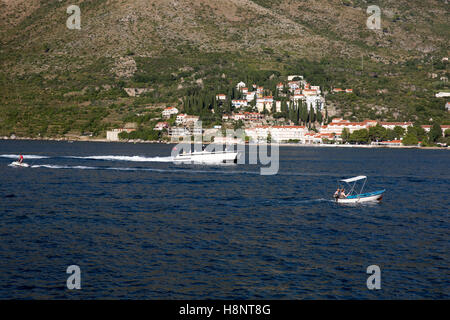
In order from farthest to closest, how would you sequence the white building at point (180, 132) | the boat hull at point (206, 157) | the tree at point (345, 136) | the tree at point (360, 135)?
1. the tree at point (345, 136)
2. the white building at point (180, 132)
3. the tree at point (360, 135)
4. the boat hull at point (206, 157)

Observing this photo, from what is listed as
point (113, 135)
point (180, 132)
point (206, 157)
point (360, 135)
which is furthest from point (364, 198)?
point (113, 135)

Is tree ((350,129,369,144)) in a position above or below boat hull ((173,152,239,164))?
above

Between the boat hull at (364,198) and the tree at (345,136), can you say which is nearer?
the boat hull at (364,198)

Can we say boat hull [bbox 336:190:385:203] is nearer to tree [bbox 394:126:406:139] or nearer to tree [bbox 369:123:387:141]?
tree [bbox 369:123:387:141]

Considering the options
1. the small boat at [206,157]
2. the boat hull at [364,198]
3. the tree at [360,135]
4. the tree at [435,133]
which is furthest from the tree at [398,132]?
the boat hull at [364,198]

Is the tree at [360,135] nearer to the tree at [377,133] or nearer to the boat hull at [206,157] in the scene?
the tree at [377,133]

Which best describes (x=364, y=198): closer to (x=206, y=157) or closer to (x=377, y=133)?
(x=206, y=157)

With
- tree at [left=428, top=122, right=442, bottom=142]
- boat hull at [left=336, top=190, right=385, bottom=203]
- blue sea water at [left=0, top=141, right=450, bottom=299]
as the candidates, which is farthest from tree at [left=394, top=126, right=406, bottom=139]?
boat hull at [left=336, top=190, right=385, bottom=203]
